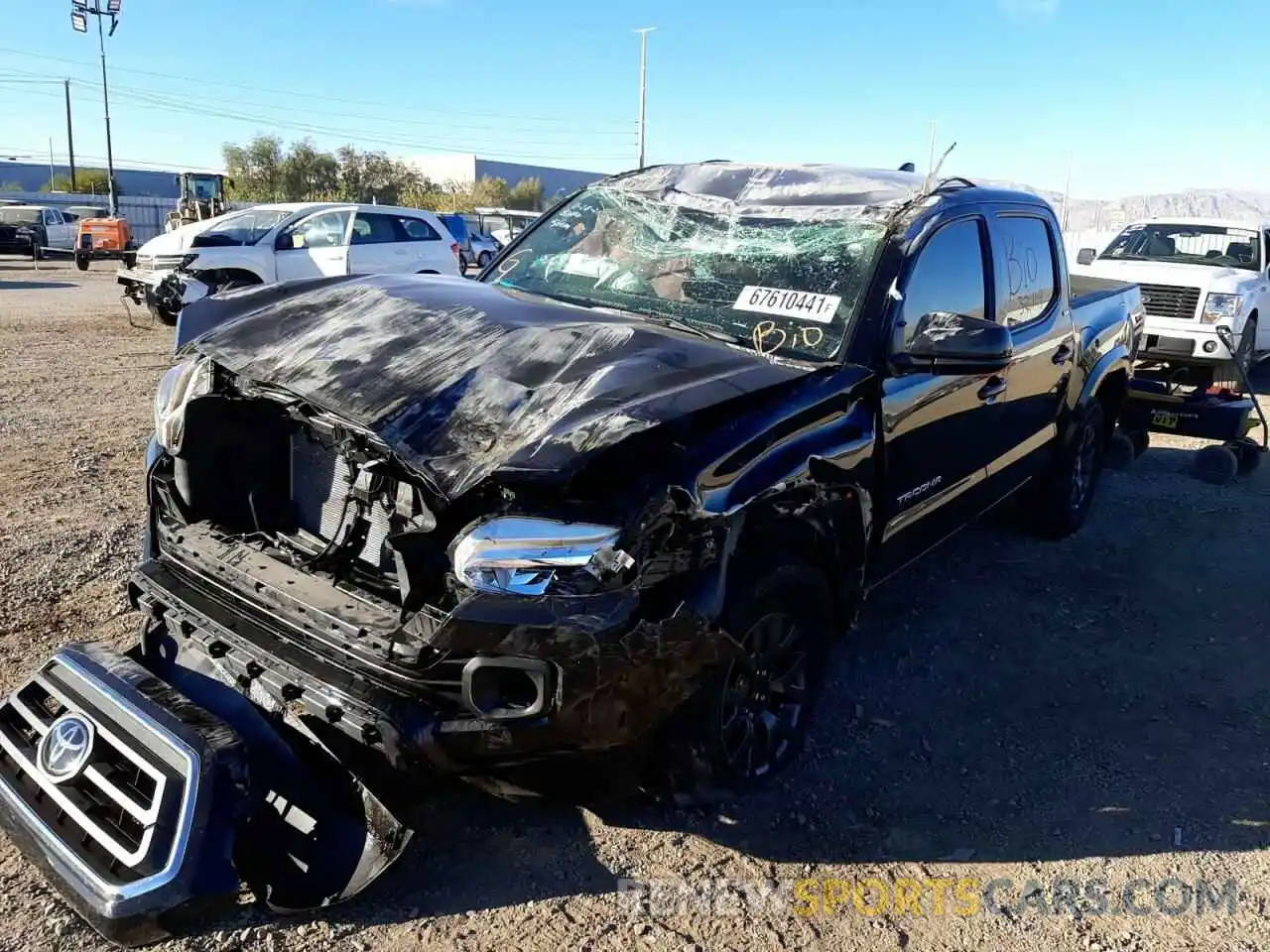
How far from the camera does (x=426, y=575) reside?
7.89 ft

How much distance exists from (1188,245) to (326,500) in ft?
40.2

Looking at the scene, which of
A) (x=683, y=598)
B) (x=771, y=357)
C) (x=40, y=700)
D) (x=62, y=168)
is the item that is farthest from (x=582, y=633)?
(x=62, y=168)

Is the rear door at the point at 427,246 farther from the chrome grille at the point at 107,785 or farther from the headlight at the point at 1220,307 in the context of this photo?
the chrome grille at the point at 107,785

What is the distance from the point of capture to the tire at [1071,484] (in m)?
5.43

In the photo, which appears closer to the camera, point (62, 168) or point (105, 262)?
point (105, 262)

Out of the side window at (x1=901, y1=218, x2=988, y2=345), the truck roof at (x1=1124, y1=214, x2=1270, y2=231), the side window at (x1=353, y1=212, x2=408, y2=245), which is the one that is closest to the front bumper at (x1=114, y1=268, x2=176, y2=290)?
the side window at (x1=353, y1=212, x2=408, y2=245)

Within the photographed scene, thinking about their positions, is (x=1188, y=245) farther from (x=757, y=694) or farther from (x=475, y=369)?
(x=475, y=369)

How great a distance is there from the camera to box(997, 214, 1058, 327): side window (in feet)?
13.7

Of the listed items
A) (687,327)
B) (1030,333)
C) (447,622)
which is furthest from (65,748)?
(1030,333)

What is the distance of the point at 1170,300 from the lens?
10.8 metres

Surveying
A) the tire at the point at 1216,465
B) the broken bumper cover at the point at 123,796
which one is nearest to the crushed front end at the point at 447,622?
the broken bumper cover at the point at 123,796

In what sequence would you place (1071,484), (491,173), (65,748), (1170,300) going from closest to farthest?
1. (65,748)
2. (1071,484)
3. (1170,300)
4. (491,173)

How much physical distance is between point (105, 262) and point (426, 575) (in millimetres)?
32749

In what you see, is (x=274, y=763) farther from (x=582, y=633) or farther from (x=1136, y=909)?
(x=1136, y=909)
